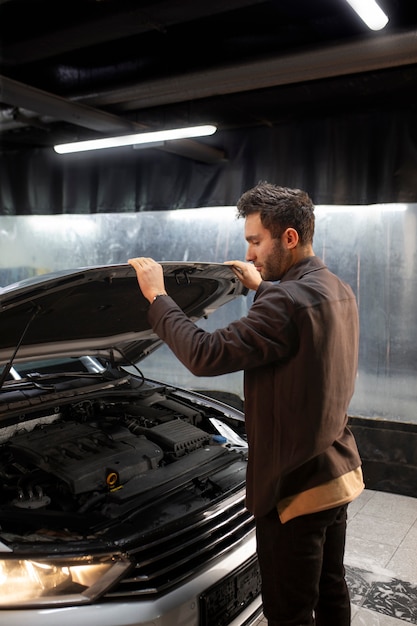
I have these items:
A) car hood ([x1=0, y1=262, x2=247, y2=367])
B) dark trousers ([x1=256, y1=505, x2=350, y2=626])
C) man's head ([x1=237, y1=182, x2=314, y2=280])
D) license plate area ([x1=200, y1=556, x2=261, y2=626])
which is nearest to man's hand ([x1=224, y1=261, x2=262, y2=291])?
car hood ([x1=0, y1=262, x2=247, y2=367])

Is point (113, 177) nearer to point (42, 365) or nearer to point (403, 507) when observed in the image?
Result: point (42, 365)

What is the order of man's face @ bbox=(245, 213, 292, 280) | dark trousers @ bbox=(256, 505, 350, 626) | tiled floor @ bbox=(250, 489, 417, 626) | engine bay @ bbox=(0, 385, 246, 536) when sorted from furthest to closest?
1. tiled floor @ bbox=(250, 489, 417, 626)
2. engine bay @ bbox=(0, 385, 246, 536)
3. man's face @ bbox=(245, 213, 292, 280)
4. dark trousers @ bbox=(256, 505, 350, 626)

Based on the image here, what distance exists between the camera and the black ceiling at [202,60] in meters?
3.14

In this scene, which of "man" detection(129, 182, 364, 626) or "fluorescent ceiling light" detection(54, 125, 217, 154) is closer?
"man" detection(129, 182, 364, 626)

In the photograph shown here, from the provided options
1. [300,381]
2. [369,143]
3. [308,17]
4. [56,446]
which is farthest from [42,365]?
[369,143]

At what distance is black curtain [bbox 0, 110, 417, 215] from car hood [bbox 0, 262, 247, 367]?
207cm

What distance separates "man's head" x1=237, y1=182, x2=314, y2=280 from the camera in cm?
175

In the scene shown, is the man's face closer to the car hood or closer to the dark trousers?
the car hood

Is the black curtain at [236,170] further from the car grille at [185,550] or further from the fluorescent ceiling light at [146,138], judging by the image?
the car grille at [185,550]

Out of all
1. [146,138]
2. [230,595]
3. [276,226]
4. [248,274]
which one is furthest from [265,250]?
[146,138]

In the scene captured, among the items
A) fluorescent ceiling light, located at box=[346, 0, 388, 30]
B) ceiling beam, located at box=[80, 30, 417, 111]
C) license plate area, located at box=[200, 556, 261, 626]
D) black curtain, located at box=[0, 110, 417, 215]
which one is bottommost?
license plate area, located at box=[200, 556, 261, 626]

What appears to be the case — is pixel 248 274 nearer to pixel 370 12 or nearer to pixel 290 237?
pixel 290 237

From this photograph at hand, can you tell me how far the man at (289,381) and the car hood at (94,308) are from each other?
0.33 m

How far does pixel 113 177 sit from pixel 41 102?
181 centimetres
